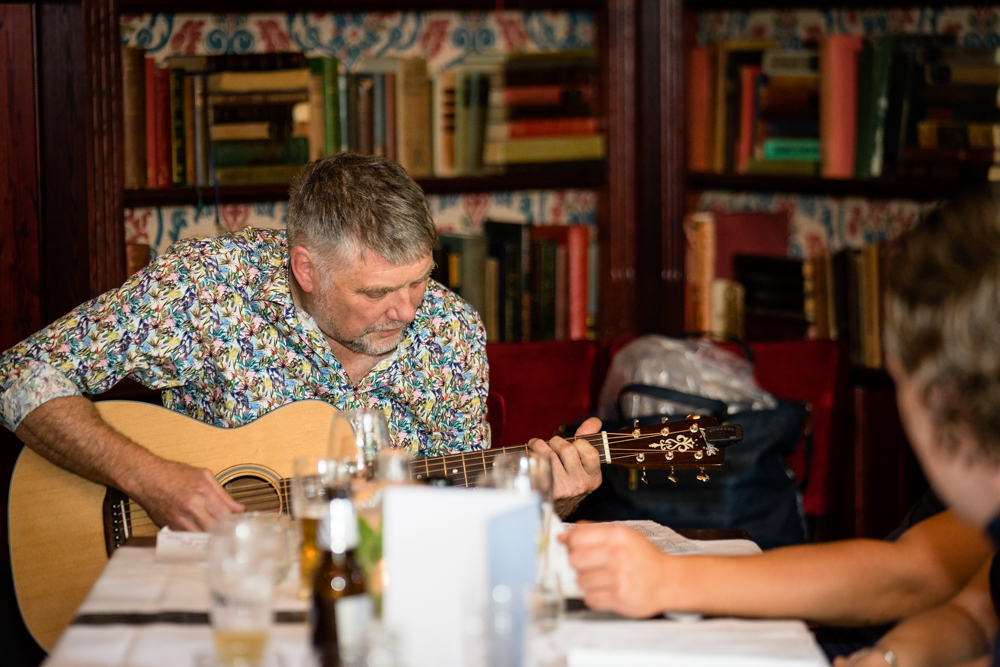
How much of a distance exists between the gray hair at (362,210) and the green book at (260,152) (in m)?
0.82

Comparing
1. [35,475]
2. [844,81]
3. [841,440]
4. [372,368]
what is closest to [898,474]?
[841,440]

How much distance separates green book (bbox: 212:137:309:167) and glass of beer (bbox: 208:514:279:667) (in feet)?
6.21

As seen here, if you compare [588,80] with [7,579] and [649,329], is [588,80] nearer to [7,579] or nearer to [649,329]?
[649,329]

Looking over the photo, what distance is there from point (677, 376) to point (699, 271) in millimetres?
681

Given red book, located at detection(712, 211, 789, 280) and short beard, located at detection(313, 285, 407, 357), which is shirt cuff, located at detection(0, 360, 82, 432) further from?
red book, located at detection(712, 211, 789, 280)

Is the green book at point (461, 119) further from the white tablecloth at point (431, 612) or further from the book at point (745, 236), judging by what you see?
the white tablecloth at point (431, 612)

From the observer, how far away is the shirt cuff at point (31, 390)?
1.82 meters

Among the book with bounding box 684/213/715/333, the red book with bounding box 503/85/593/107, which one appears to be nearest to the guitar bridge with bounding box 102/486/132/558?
the red book with bounding box 503/85/593/107

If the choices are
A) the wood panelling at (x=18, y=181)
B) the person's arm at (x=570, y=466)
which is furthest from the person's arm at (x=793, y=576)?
the wood panelling at (x=18, y=181)

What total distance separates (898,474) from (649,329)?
82 cm

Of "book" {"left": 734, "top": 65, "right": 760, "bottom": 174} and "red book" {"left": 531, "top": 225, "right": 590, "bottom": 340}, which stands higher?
"book" {"left": 734, "top": 65, "right": 760, "bottom": 174}

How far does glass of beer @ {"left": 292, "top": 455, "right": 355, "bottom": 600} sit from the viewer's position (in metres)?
1.24

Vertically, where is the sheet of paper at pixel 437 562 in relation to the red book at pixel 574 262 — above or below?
below

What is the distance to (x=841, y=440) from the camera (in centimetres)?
268
